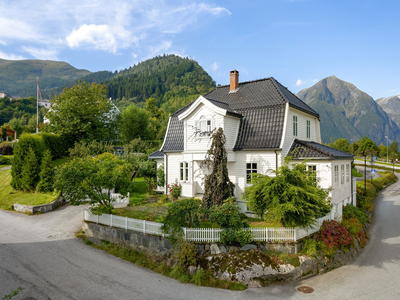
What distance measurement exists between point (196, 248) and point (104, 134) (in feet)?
92.4

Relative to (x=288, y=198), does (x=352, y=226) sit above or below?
below

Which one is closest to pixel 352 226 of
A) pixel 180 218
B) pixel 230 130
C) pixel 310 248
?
pixel 310 248

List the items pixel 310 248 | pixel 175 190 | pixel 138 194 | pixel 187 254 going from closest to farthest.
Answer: pixel 187 254 < pixel 310 248 < pixel 175 190 < pixel 138 194

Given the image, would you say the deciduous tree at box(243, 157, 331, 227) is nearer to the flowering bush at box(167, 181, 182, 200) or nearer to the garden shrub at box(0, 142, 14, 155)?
the flowering bush at box(167, 181, 182, 200)

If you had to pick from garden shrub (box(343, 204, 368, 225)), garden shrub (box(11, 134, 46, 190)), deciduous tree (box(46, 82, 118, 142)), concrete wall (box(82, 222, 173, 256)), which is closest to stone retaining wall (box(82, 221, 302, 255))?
concrete wall (box(82, 222, 173, 256))

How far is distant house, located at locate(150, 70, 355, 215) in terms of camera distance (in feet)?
47.7

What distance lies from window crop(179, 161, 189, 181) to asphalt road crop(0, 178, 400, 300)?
7.19 metres

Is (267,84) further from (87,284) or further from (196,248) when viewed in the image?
(87,284)

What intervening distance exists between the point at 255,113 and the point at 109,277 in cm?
1229

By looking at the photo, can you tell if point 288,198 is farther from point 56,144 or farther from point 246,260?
point 56,144

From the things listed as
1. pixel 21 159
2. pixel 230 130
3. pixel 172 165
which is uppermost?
pixel 230 130

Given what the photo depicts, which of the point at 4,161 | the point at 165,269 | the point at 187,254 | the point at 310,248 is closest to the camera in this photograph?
the point at 187,254

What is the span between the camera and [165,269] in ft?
33.5

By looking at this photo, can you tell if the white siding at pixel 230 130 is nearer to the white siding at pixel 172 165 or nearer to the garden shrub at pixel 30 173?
the white siding at pixel 172 165
